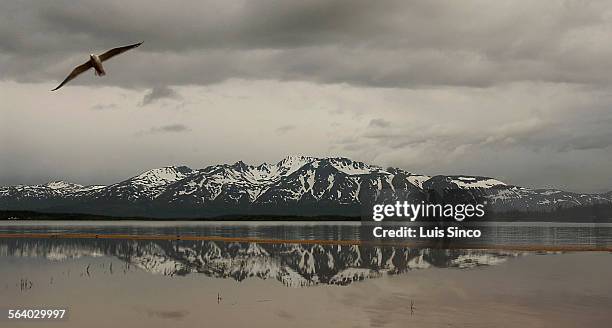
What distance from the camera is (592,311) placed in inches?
1571

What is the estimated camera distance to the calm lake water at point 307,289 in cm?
3678

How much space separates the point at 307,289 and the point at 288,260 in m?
25.6

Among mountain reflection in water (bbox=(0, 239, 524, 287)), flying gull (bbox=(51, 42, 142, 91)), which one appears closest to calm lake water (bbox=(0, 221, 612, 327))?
mountain reflection in water (bbox=(0, 239, 524, 287))

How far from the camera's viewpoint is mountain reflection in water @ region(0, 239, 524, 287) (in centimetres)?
5928

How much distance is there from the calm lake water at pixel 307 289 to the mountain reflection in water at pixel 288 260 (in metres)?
0.19

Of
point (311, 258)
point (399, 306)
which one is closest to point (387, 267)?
point (311, 258)

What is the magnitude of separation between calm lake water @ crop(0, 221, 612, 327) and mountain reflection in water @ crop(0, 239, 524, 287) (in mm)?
190

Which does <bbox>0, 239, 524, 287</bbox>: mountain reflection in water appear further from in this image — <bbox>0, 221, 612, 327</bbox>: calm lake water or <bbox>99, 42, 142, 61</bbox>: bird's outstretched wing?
<bbox>99, 42, 142, 61</bbox>: bird's outstretched wing

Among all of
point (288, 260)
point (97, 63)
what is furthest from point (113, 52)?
point (288, 260)

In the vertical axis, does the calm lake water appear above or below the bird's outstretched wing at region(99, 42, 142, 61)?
below

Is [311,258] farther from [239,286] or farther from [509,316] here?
[509,316]

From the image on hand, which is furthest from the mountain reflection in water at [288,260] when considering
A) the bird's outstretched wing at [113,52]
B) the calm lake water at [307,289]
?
the bird's outstretched wing at [113,52]

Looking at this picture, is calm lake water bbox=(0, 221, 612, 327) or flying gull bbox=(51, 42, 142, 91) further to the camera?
calm lake water bbox=(0, 221, 612, 327)

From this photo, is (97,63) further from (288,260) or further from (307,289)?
(288,260)
